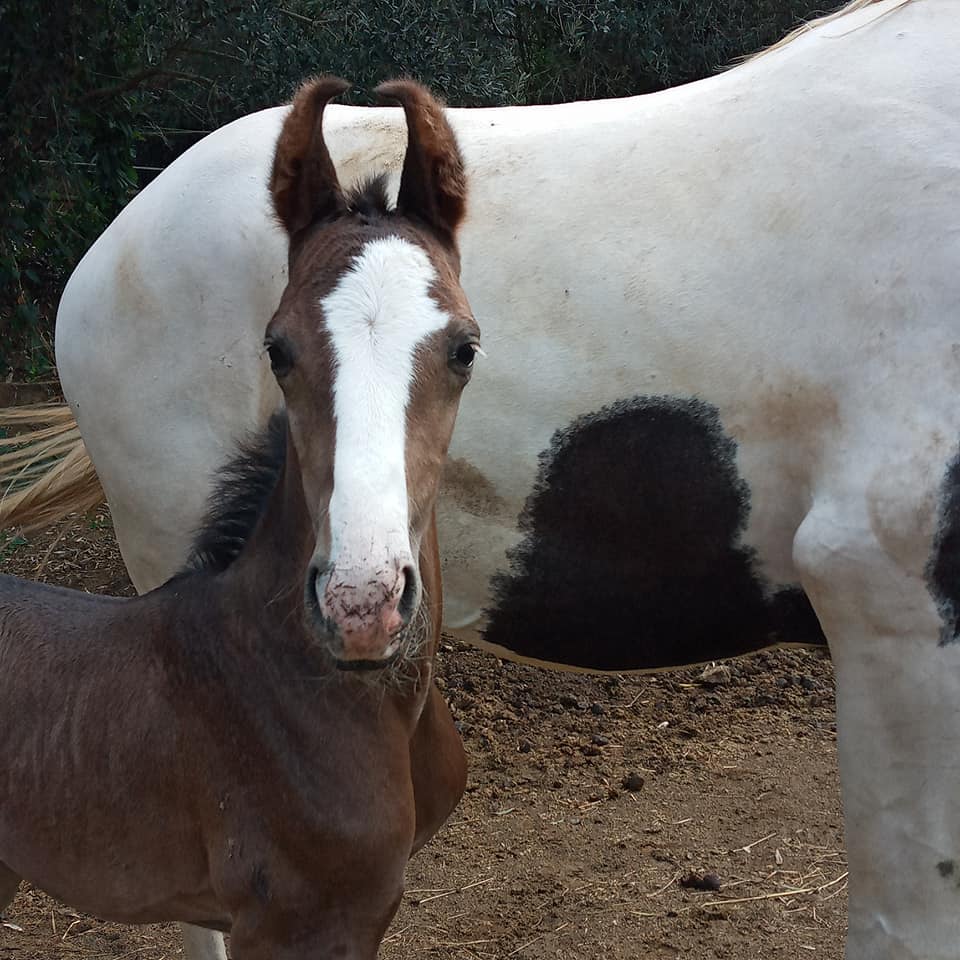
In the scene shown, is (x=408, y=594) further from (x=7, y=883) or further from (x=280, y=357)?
(x=7, y=883)

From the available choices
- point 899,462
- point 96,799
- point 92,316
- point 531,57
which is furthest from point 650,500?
point 531,57

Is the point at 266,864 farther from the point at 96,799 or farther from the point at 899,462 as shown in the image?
the point at 899,462

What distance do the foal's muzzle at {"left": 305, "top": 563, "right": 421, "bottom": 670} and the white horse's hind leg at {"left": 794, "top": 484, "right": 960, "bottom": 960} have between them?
93cm

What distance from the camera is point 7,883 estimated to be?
8.45 ft

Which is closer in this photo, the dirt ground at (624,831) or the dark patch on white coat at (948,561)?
the dark patch on white coat at (948,561)

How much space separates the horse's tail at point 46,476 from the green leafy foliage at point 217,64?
4.07 ft

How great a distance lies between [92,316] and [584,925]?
215cm

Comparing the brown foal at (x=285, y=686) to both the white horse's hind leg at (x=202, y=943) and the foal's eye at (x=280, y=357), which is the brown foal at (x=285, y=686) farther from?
the white horse's hind leg at (x=202, y=943)

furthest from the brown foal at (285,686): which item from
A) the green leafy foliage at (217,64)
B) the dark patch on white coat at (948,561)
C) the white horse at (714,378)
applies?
the green leafy foliage at (217,64)

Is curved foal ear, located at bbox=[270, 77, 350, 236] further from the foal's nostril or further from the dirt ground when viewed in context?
the dirt ground

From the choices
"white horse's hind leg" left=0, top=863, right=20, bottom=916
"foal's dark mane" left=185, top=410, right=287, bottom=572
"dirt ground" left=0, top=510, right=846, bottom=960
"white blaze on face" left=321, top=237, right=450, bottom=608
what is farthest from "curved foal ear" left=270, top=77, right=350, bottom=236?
"dirt ground" left=0, top=510, right=846, bottom=960

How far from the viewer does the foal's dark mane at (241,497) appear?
2352 mm

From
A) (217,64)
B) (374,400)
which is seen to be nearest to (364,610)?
(374,400)

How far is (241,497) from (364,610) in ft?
2.68
